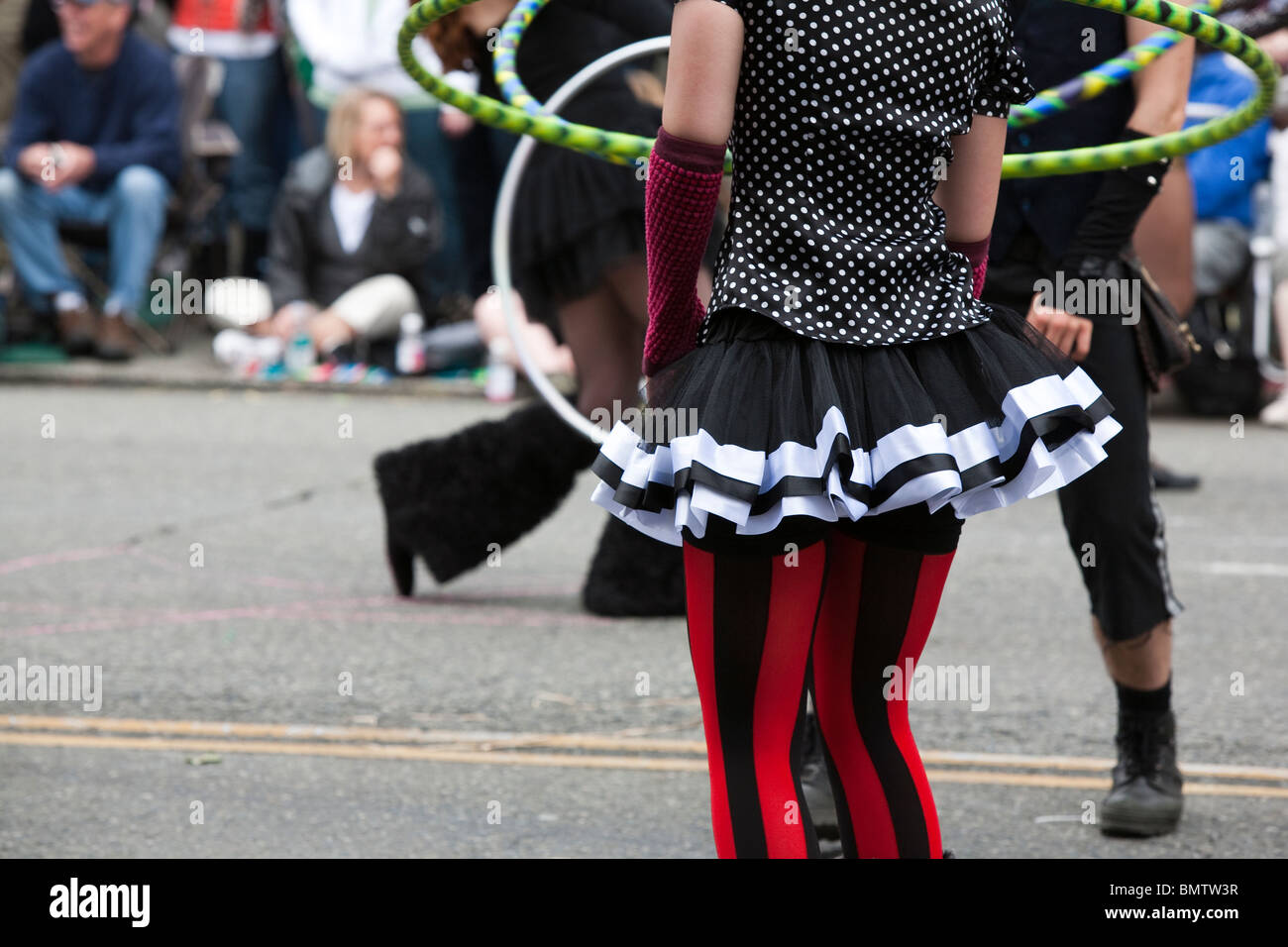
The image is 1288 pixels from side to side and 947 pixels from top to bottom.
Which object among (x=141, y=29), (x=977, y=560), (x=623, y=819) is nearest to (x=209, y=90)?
(x=141, y=29)

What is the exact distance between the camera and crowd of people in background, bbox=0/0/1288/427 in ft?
40.7

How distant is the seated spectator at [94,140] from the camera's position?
12672mm

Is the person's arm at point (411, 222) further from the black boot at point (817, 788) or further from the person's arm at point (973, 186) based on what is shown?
the person's arm at point (973, 186)

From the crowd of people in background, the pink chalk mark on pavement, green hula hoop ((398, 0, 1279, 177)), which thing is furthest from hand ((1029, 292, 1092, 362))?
the crowd of people in background

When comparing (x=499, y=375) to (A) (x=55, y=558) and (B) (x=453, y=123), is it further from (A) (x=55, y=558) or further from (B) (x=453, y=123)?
(A) (x=55, y=558)

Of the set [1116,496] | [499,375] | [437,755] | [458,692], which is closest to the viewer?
[1116,496]

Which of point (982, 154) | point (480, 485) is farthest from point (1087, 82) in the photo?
point (480, 485)

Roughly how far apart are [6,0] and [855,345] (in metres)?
13.4

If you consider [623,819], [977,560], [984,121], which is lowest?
[977,560]

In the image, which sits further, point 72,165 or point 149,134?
point 149,134

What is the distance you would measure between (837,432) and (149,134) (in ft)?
36.0

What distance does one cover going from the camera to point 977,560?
23.9ft

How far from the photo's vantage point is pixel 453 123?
506 inches

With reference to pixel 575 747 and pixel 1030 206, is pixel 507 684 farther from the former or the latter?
pixel 1030 206
